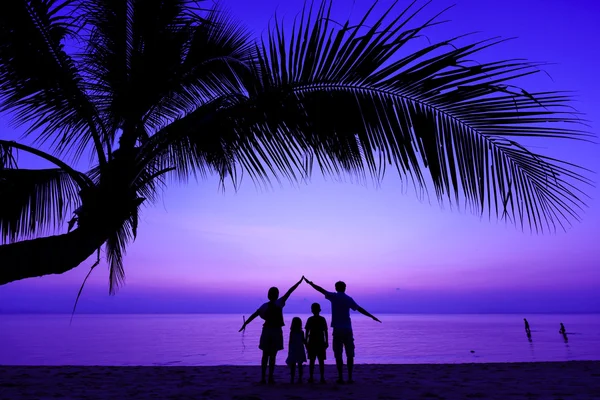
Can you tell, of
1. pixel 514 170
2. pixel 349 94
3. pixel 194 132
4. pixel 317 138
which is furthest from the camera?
pixel 194 132

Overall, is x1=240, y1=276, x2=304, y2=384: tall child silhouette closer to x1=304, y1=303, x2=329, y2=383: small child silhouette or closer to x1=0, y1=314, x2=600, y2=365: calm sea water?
x1=304, y1=303, x2=329, y2=383: small child silhouette

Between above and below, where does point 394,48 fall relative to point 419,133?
above

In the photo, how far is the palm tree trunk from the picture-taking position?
105 inches

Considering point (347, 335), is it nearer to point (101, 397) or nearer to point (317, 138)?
point (101, 397)

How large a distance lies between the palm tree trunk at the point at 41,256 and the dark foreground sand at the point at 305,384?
4518 millimetres

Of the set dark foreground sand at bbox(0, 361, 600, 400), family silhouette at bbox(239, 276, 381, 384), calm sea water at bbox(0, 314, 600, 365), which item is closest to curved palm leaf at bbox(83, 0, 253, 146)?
family silhouette at bbox(239, 276, 381, 384)

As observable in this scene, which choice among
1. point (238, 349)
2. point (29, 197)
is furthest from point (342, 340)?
point (238, 349)

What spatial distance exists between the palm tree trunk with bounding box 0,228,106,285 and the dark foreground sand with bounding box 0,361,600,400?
4518mm

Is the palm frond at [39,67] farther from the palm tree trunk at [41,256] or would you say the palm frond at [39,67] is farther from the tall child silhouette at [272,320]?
the tall child silhouette at [272,320]

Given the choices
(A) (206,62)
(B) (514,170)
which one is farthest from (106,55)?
(B) (514,170)

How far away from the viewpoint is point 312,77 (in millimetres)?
3279

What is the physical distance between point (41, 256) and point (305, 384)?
6.38m

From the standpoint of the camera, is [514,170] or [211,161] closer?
[514,170]

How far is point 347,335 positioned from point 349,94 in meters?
5.27
